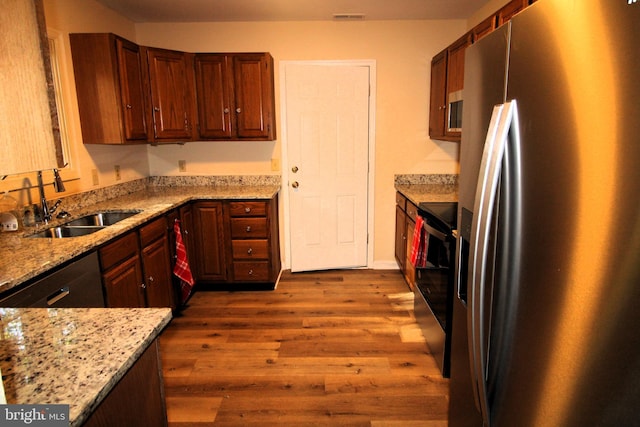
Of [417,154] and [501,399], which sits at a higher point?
[417,154]

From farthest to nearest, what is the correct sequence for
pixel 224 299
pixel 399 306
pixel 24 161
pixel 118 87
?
pixel 224 299, pixel 399 306, pixel 118 87, pixel 24 161

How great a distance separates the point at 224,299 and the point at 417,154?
240 centimetres

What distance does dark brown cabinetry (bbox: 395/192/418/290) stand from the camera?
10.6ft

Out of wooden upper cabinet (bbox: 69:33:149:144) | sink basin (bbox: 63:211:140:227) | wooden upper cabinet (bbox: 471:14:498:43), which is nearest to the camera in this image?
wooden upper cabinet (bbox: 471:14:498:43)

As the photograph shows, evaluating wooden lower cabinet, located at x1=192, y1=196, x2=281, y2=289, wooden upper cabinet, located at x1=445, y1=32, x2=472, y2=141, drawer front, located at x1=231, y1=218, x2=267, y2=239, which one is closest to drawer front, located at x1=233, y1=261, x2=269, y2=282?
wooden lower cabinet, located at x1=192, y1=196, x2=281, y2=289

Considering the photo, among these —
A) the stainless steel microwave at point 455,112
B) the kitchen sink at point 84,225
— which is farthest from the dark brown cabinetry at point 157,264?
the stainless steel microwave at point 455,112

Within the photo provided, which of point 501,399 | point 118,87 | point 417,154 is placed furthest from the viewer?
point 417,154

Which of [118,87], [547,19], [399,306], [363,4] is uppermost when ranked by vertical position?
[363,4]

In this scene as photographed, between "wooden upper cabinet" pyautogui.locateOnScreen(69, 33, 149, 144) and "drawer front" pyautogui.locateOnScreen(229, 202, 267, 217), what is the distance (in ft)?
3.27

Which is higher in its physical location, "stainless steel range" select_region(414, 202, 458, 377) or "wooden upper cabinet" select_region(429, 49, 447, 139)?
"wooden upper cabinet" select_region(429, 49, 447, 139)

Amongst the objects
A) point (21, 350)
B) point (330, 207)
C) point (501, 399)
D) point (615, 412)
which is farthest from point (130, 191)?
point (615, 412)

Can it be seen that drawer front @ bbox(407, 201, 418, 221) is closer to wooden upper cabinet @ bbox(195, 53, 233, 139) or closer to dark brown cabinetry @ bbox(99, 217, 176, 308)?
wooden upper cabinet @ bbox(195, 53, 233, 139)

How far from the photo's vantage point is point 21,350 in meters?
0.85

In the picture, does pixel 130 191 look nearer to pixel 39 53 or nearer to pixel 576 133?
pixel 39 53
